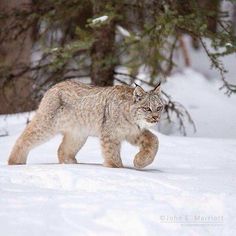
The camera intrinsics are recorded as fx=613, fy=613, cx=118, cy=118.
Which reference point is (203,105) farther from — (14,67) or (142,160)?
(142,160)

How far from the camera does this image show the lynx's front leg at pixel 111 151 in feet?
20.7

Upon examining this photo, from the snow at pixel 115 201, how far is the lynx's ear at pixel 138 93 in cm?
76

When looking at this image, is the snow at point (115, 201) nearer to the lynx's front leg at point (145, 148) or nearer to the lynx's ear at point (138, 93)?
the lynx's front leg at point (145, 148)

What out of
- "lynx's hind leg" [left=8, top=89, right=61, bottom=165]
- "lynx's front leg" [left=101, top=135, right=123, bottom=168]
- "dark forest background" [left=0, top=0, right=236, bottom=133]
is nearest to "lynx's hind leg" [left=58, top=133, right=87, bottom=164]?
"lynx's hind leg" [left=8, top=89, right=61, bottom=165]

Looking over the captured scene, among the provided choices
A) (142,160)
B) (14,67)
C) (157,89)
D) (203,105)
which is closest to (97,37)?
(14,67)

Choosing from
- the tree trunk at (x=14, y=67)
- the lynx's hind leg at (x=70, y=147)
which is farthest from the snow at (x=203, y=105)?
the lynx's hind leg at (x=70, y=147)

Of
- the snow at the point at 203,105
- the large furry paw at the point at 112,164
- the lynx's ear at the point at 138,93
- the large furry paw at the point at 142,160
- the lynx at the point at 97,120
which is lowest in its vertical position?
the snow at the point at 203,105

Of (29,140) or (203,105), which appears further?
(203,105)

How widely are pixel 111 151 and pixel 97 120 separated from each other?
0.43 metres

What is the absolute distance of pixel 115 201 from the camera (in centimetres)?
475

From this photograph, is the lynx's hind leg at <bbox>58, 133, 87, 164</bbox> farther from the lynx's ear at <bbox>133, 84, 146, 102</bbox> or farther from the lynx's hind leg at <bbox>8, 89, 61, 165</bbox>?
the lynx's ear at <bbox>133, 84, 146, 102</bbox>

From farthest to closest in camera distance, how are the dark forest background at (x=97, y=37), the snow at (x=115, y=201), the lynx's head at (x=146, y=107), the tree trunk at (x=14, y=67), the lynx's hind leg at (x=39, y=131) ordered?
the tree trunk at (x=14, y=67), the dark forest background at (x=97, y=37), the lynx's hind leg at (x=39, y=131), the lynx's head at (x=146, y=107), the snow at (x=115, y=201)

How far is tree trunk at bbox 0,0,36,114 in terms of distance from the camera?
10.1 metres

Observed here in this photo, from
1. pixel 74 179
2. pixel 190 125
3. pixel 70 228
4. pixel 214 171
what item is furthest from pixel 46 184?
pixel 190 125
